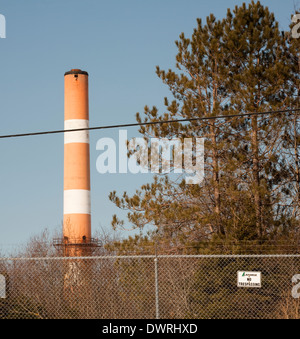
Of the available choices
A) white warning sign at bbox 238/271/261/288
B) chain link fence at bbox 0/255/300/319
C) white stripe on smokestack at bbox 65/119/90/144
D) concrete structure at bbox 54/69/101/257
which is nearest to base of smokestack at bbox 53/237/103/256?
concrete structure at bbox 54/69/101/257

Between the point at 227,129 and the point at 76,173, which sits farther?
the point at 76,173

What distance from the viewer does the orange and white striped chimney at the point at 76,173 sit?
97.0 ft

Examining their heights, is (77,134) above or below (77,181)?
above

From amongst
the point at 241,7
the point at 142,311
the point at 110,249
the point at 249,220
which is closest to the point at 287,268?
the point at 249,220

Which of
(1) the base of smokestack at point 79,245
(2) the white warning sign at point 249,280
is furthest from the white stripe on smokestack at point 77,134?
(2) the white warning sign at point 249,280

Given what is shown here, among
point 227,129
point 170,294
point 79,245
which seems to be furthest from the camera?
point 79,245

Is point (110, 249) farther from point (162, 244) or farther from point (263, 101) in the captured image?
point (263, 101)

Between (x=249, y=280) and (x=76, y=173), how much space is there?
18.5 meters

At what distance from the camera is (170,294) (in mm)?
15680

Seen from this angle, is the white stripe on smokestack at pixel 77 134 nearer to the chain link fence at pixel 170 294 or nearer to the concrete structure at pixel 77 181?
the concrete structure at pixel 77 181

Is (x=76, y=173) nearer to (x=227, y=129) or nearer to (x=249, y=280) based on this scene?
(x=227, y=129)

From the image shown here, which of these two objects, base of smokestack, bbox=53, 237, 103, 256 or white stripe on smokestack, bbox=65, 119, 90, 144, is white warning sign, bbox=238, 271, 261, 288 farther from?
white stripe on smokestack, bbox=65, 119, 90, 144

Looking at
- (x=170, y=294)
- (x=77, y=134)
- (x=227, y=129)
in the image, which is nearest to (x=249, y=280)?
(x=170, y=294)

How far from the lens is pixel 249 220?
1902cm
